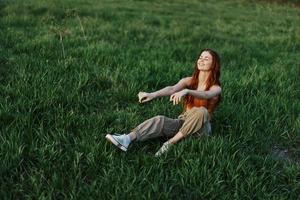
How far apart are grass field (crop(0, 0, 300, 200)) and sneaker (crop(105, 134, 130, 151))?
9cm

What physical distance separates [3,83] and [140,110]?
180cm

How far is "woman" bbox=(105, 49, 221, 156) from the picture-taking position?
5.00 m

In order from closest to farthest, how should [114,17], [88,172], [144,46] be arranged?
1. [88,172]
2. [144,46]
3. [114,17]

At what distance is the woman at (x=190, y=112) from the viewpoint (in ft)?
16.4

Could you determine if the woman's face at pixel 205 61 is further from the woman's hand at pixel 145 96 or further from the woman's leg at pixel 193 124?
the woman's hand at pixel 145 96

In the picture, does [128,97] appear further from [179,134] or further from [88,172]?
[88,172]

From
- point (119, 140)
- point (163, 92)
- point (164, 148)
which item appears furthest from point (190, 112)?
point (119, 140)

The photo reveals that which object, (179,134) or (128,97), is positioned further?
(128,97)

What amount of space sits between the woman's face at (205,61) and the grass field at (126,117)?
768mm

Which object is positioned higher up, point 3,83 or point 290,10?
point 3,83

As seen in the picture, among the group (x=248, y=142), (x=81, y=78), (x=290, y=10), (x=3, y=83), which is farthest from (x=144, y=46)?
(x=290, y=10)

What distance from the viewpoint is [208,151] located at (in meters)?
4.89

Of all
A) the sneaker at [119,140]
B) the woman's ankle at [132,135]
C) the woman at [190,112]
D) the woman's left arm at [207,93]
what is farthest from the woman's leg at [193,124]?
the sneaker at [119,140]

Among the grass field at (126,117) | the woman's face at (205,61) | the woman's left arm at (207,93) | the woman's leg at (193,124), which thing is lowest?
the grass field at (126,117)
